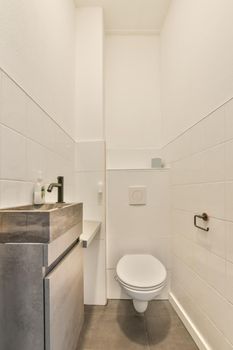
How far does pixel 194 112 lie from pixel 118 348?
1793mm

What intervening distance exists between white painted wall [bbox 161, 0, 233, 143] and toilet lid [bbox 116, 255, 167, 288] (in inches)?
47.4

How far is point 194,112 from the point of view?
63.8 inches

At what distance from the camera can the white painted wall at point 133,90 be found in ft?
8.39

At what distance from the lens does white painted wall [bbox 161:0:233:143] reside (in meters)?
1.23

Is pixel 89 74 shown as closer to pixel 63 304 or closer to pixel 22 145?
pixel 22 145

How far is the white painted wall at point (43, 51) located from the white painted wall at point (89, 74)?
0.12 meters

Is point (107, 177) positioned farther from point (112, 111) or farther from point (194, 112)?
point (194, 112)

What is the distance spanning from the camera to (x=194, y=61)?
1627 mm

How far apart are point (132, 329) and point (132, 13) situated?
9.89 feet

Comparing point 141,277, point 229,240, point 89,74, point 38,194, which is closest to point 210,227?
point 229,240

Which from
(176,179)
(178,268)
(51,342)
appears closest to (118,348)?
(178,268)

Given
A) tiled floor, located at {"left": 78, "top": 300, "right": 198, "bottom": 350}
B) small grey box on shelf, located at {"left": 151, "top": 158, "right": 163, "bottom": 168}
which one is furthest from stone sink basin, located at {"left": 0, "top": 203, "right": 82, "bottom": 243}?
small grey box on shelf, located at {"left": 151, "top": 158, "right": 163, "bottom": 168}

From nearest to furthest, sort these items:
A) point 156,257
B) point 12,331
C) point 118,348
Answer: point 12,331
point 118,348
point 156,257

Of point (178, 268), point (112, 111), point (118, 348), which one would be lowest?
point (118, 348)
